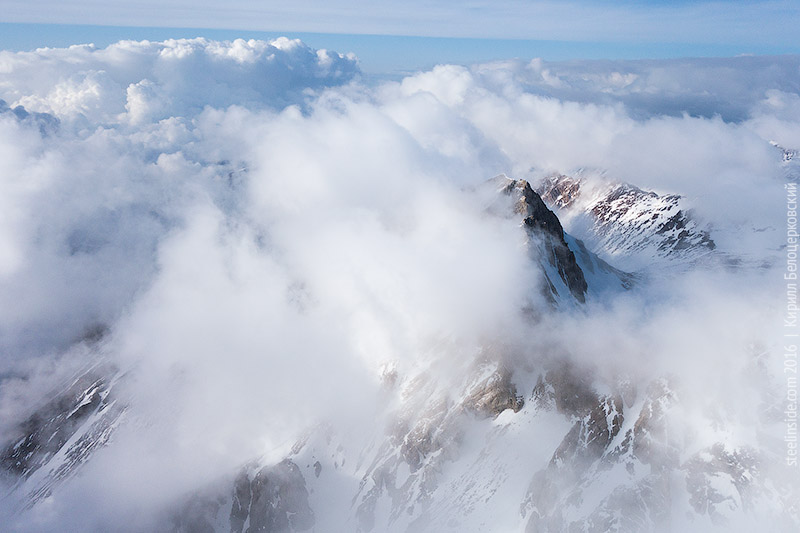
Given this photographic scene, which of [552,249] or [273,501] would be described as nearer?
[273,501]

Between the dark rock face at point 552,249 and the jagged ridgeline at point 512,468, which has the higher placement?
the dark rock face at point 552,249

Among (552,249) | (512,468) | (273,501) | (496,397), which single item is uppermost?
(552,249)

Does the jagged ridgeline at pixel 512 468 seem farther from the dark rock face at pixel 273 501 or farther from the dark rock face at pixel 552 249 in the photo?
the dark rock face at pixel 552 249

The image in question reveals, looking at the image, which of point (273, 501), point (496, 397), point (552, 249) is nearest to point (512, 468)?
point (496, 397)

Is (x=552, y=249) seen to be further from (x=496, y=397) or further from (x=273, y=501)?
(x=273, y=501)

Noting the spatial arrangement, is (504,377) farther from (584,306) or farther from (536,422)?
(584,306)

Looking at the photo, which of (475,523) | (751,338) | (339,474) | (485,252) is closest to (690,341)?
(751,338)

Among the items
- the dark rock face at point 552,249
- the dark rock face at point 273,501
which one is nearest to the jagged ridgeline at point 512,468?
the dark rock face at point 273,501

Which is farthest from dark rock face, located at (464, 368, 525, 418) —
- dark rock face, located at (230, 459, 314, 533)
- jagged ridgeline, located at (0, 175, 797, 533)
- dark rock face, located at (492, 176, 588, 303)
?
dark rock face, located at (230, 459, 314, 533)

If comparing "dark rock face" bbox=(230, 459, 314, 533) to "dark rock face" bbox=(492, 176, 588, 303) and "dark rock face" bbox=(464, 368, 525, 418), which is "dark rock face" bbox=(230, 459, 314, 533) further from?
"dark rock face" bbox=(492, 176, 588, 303)
